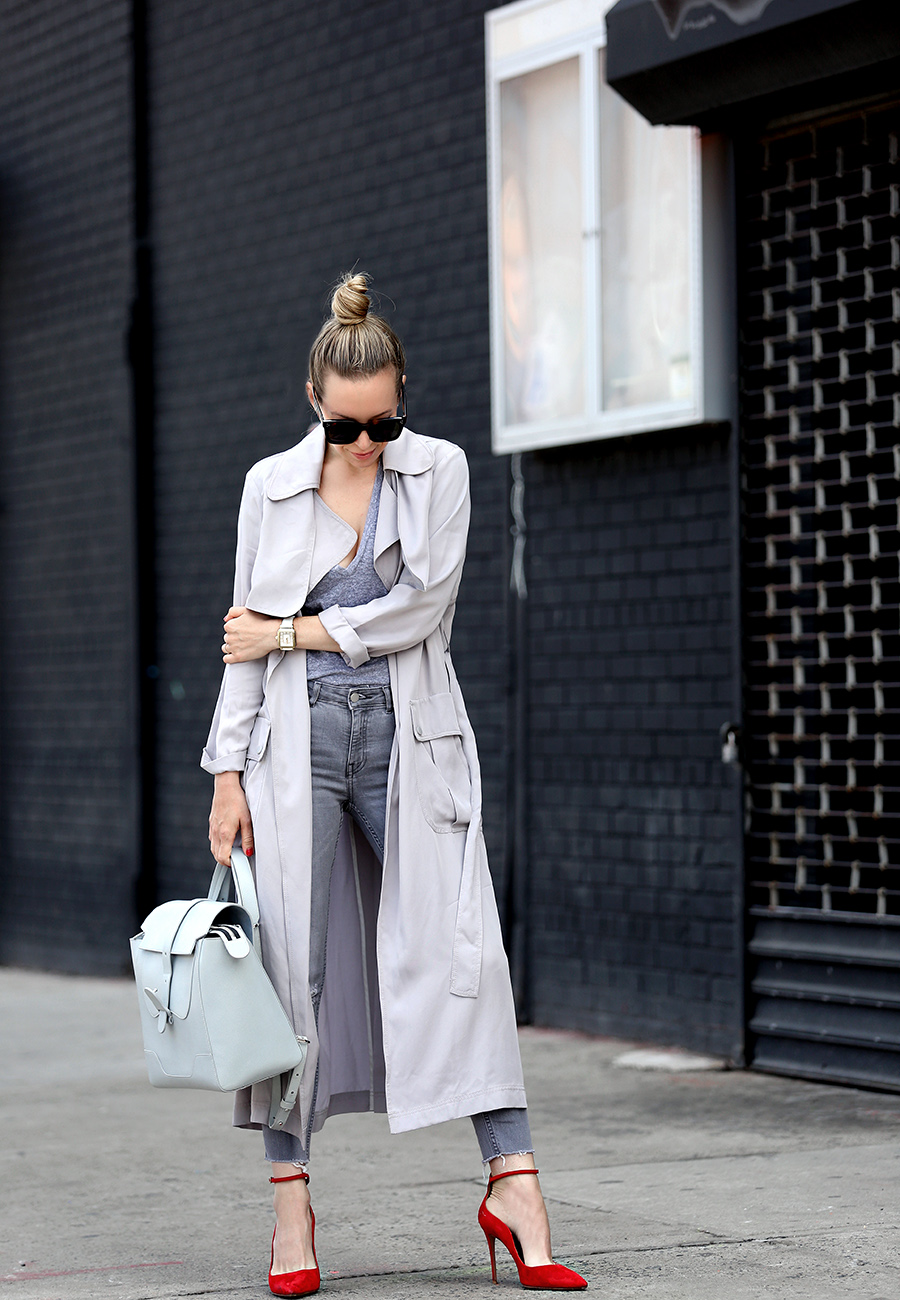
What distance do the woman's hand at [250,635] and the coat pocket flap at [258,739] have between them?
0.47 ft

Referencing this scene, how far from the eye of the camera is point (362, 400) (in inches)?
162

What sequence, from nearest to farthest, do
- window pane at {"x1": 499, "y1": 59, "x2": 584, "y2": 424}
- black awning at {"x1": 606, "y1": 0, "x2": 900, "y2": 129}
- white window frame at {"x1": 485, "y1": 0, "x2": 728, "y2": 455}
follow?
black awning at {"x1": 606, "y1": 0, "x2": 900, "y2": 129}, white window frame at {"x1": 485, "y1": 0, "x2": 728, "y2": 455}, window pane at {"x1": 499, "y1": 59, "x2": 584, "y2": 424}

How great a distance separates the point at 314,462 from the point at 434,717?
613mm

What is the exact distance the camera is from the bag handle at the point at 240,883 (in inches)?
161

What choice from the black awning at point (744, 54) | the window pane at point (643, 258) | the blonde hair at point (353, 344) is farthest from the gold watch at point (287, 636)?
the window pane at point (643, 258)

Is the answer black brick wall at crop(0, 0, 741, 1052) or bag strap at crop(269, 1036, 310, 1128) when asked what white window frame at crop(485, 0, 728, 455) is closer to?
black brick wall at crop(0, 0, 741, 1052)

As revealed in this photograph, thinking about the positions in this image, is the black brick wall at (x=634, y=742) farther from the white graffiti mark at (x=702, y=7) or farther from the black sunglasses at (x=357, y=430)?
the black sunglasses at (x=357, y=430)

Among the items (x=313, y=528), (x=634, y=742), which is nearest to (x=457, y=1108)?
(x=313, y=528)

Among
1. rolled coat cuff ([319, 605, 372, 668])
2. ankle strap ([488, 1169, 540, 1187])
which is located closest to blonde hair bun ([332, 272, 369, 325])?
rolled coat cuff ([319, 605, 372, 668])

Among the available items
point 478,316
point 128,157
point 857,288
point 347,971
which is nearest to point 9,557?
point 128,157

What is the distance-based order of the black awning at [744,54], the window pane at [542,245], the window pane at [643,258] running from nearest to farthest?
the black awning at [744,54] < the window pane at [643,258] < the window pane at [542,245]

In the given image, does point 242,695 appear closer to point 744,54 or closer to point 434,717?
point 434,717

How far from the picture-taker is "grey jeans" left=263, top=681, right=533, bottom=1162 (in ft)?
13.6

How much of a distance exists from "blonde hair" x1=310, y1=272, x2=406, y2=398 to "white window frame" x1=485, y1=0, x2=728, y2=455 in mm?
2808
